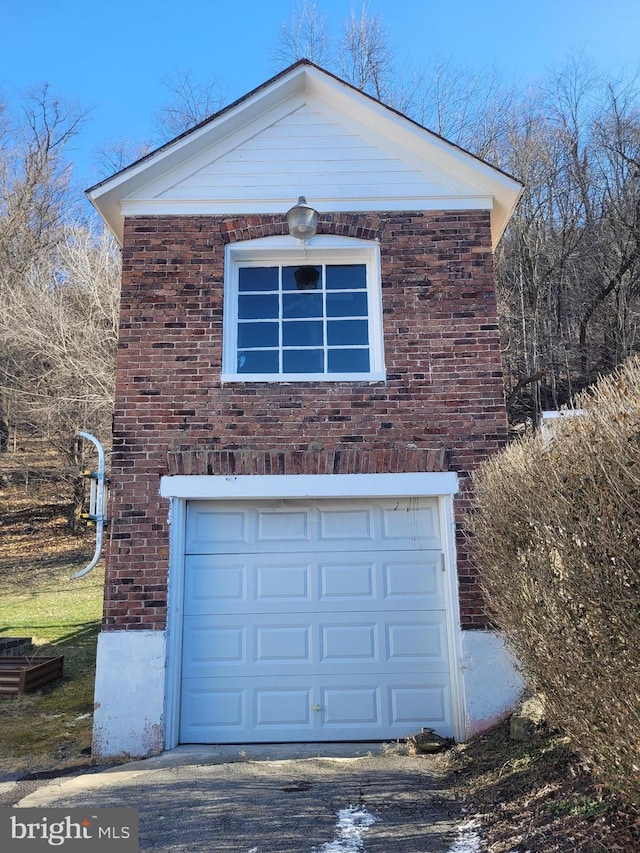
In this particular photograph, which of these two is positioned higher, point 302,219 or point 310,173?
point 310,173

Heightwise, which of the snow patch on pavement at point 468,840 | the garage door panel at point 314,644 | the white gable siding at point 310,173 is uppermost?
the white gable siding at point 310,173

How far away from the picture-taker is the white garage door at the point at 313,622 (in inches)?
262

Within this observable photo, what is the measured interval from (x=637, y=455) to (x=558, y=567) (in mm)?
1139

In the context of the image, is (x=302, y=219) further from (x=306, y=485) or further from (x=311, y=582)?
(x=311, y=582)

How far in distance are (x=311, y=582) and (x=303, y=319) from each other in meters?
2.89

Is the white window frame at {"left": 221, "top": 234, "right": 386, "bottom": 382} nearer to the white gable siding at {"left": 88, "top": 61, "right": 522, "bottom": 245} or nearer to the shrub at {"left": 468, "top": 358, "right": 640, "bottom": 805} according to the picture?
the white gable siding at {"left": 88, "top": 61, "right": 522, "bottom": 245}

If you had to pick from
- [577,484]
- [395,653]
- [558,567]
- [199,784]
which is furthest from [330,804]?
[577,484]

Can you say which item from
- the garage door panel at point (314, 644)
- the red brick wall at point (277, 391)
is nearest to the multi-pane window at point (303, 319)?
the red brick wall at point (277, 391)

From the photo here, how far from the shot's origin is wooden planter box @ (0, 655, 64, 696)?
8.39 m

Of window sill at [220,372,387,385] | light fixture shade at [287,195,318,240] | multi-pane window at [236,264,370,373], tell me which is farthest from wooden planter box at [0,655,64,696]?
light fixture shade at [287,195,318,240]

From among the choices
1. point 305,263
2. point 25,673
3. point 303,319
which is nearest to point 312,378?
point 303,319

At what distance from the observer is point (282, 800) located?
5023mm

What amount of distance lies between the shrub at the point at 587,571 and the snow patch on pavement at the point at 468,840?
0.89m

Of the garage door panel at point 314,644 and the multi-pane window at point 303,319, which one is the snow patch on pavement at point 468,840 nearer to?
the garage door panel at point 314,644
